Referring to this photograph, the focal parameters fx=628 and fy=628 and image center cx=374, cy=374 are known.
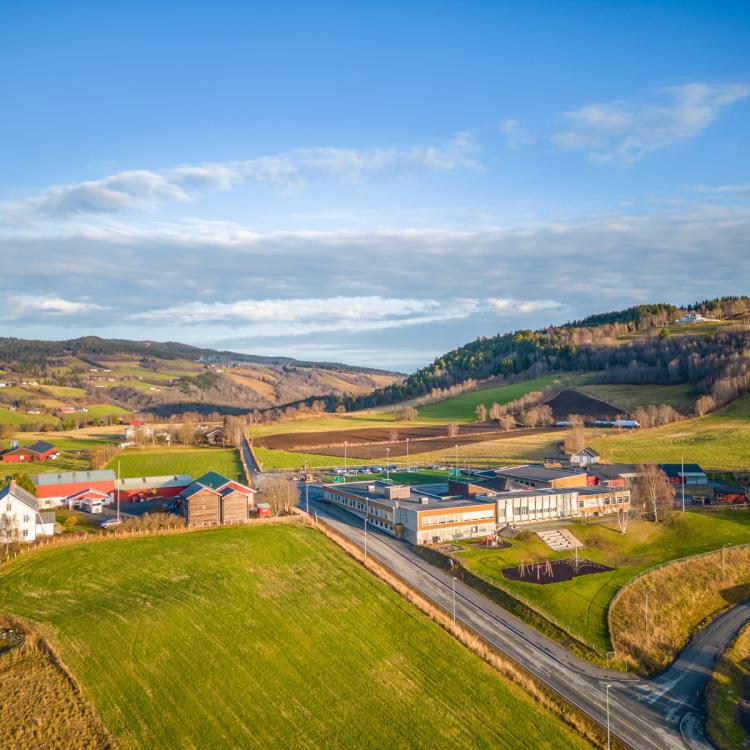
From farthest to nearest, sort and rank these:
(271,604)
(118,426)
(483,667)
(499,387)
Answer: (499,387) → (118,426) → (271,604) → (483,667)

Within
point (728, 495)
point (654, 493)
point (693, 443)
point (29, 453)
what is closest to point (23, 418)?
point (29, 453)

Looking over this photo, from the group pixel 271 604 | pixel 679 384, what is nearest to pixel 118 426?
pixel 271 604

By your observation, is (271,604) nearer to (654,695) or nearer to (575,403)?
(654,695)

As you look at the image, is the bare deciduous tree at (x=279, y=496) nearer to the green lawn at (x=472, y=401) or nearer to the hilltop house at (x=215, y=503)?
the hilltop house at (x=215, y=503)

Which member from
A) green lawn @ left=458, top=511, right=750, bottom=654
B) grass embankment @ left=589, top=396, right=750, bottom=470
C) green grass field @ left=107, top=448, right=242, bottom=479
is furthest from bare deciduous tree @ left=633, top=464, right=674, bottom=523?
green grass field @ left=107, top=448, right=242, bottom=479

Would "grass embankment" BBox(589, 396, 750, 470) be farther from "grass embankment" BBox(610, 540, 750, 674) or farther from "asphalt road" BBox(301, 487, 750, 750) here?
"asphalt road" BBox(301, 487, 750, 750)
